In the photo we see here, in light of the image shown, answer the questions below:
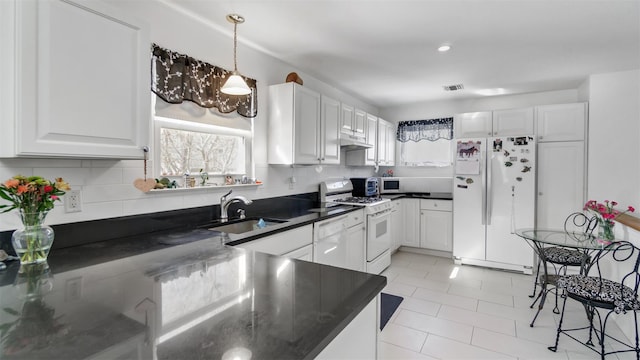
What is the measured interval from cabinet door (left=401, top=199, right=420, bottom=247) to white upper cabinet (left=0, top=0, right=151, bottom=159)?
3917mm

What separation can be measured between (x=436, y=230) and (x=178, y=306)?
14.0 ft

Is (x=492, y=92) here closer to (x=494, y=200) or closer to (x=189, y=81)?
(x=494, y=200)

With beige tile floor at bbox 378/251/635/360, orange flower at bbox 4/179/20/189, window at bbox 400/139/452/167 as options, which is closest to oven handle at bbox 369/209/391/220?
beige tile floor at bbox 378/251/635/360

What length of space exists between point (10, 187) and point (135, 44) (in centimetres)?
90

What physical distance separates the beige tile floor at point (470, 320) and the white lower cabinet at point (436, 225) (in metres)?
0.65

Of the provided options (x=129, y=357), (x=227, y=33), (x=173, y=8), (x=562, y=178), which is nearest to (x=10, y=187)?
(x=129, y=357)

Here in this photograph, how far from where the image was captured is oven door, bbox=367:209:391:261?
359 centimetres

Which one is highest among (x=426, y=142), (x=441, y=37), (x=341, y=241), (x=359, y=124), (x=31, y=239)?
(x=441, y=37)

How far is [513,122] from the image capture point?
4.11 m

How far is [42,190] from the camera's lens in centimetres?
134

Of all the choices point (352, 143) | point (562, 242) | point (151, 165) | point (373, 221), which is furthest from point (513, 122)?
point (151, 165)

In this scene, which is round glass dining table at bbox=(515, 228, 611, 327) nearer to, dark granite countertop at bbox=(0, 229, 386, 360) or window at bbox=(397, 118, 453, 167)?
dark granite countertop at bbox=(0, 229, 386, 360)

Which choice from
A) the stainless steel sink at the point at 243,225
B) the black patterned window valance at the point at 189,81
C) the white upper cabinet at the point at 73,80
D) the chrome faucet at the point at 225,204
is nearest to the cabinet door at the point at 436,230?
the stainless steel sink at the point at 243,225

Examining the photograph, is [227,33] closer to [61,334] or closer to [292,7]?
[292,7]
